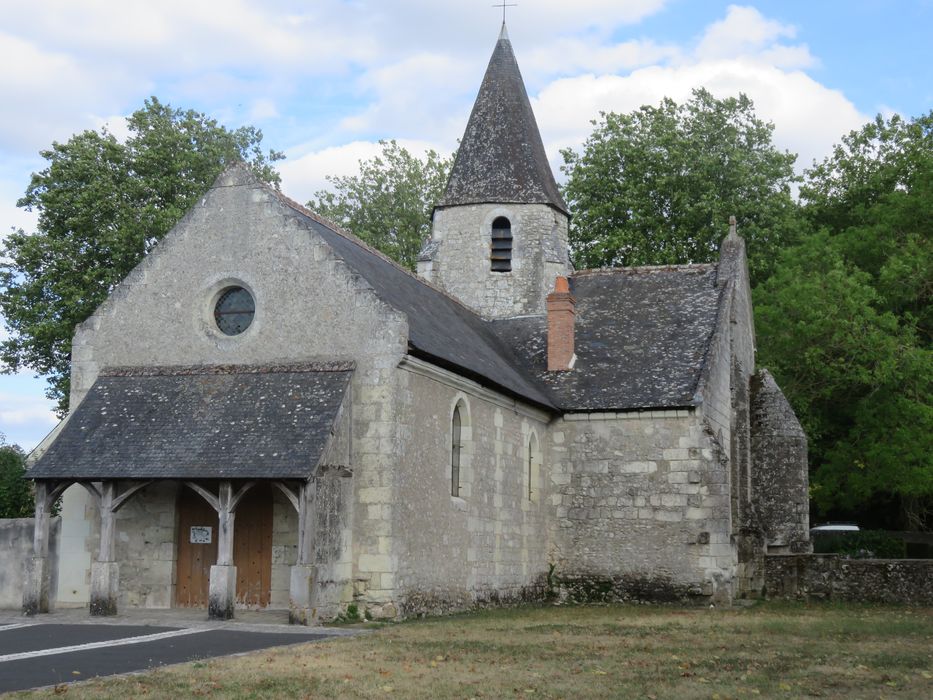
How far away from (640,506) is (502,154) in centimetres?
1014

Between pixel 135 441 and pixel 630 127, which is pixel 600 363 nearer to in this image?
pixel 135 441

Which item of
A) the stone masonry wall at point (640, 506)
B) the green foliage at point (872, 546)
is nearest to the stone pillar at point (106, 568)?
the stone masonry wall at point (640, 506)

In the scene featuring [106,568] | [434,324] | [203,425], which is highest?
[434,324]

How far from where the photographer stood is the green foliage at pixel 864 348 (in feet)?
93.3

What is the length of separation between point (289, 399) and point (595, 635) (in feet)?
19.5

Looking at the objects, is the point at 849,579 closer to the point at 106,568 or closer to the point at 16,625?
the point at 106,568

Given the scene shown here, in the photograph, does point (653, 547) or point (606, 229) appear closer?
point (653, 547)

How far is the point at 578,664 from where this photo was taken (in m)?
11.4

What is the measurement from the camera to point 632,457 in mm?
22312

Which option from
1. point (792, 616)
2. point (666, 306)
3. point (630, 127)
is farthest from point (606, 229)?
point (792, 616)

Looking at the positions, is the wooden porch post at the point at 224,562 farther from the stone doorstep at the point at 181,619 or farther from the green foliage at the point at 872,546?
the green foliage at the point at 872,546

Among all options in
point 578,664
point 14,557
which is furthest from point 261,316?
point 578,664

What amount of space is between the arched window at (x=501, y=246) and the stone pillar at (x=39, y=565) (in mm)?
12968

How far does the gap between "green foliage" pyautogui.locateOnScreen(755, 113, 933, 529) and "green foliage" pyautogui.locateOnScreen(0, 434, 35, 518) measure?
1927 centimetres
